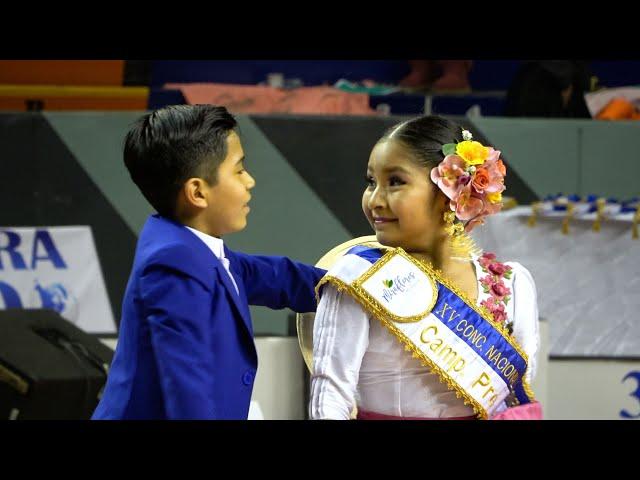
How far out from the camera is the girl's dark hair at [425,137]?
1994 millimetres

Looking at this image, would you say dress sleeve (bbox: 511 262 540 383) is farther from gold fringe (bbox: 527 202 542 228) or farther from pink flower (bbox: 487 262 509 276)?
gold fringe (bbox: 527 202 542 228)

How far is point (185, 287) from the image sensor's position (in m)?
1.84

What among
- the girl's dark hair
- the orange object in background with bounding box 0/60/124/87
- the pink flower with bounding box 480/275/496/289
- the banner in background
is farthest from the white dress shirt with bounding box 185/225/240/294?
the orange object in background with bounding box 0/60/124/87

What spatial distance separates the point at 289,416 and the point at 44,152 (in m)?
1.52

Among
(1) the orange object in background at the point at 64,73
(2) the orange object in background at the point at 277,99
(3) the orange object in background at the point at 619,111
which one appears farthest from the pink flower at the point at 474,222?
(1) the orange object in background at the point at 64,73

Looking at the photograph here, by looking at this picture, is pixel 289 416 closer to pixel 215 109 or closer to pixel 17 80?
pixel 215 109

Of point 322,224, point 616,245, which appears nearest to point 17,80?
point 322,224

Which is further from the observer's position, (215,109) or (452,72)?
(452,72)

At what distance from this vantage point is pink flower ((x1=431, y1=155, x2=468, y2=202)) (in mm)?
1986

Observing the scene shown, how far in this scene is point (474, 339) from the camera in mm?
2012

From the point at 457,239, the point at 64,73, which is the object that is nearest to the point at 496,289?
the point at 457,239

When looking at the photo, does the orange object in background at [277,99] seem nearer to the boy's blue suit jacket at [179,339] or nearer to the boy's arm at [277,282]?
the boy's arm at [277,282]

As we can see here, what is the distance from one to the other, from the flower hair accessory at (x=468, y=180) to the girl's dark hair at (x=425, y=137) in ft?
0.05

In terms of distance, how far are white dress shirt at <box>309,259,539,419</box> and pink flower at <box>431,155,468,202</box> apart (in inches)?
10.7
